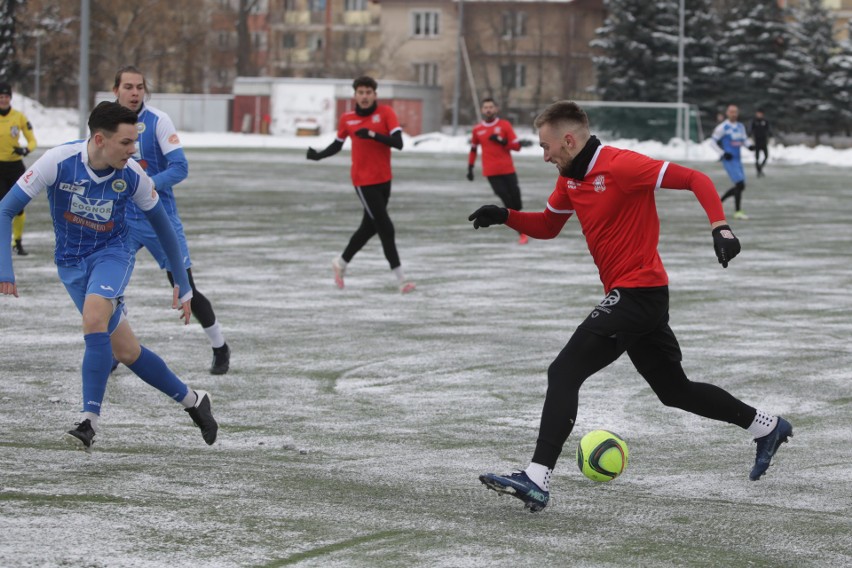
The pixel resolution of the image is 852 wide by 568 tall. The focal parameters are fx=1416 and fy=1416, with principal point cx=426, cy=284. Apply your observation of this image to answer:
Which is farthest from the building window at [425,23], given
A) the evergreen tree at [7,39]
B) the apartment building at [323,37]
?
the evergreen tree at [7,39]

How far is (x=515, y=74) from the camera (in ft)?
273

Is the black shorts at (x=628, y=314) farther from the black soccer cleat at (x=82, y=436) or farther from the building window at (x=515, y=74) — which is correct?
the building window at (x=515, y=74)

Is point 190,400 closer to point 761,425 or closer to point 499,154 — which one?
point 761,425

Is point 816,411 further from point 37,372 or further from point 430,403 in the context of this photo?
point 37,372

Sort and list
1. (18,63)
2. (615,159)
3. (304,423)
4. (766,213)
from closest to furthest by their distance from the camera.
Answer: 1. (615,159)
2. (304,423)
3. (766,213)
4. (18,63)

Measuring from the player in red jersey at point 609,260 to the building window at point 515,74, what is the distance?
75.5 m

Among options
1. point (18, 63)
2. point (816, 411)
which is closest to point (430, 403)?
point (816, 411)

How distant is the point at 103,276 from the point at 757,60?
63.8 meters

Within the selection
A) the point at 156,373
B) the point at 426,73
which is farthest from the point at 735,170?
the point at 426,73

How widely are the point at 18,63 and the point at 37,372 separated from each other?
57246mm

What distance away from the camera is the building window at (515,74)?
8139 cm

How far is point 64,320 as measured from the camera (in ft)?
37.6

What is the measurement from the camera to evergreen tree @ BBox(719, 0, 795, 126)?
66125 millimetres

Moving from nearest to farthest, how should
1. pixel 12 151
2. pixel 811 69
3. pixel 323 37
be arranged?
1. pixel 12 151
2. pixel 811 69
3. pixel 323 37
